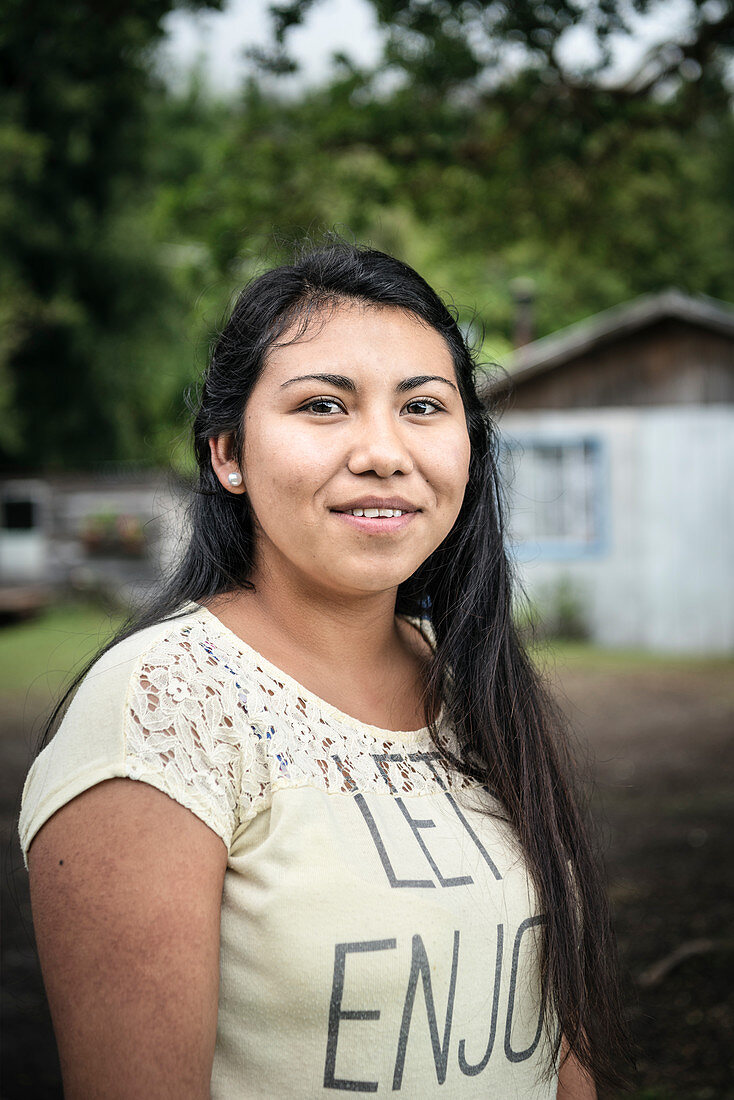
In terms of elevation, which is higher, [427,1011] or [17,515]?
[427,1011]

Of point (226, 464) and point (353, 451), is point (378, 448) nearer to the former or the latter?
point (353, 451)

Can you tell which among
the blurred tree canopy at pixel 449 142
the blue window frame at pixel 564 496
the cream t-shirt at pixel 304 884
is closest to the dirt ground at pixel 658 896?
the cream t-shirt at pixel 304 884

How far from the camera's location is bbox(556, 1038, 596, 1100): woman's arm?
1.81m

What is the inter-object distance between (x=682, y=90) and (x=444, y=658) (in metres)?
5.10

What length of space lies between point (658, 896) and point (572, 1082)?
11.9ft

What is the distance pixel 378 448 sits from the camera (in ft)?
5.07

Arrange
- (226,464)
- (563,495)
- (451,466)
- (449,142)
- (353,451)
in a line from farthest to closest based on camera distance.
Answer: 1. (563,495)
2. (449,142)
3. (226,464)
4. (451,466)
5. (353,451)

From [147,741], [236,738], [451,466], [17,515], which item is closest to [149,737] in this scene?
[147,741]

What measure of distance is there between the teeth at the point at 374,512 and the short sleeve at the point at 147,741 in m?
0.35

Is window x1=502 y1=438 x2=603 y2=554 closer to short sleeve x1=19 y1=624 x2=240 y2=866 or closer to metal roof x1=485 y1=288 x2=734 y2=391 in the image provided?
metal roof x1=485 y1=288 x2=734 y2=391

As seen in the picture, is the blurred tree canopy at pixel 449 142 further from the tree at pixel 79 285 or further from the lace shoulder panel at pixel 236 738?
the tree at pixel 79 285

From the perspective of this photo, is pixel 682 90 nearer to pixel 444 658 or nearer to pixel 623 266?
pixel 623 266

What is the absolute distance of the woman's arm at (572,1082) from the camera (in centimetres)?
181

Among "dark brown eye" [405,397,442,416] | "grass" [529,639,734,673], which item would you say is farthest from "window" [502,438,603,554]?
"dark brown eye" [405,397,442,416]
